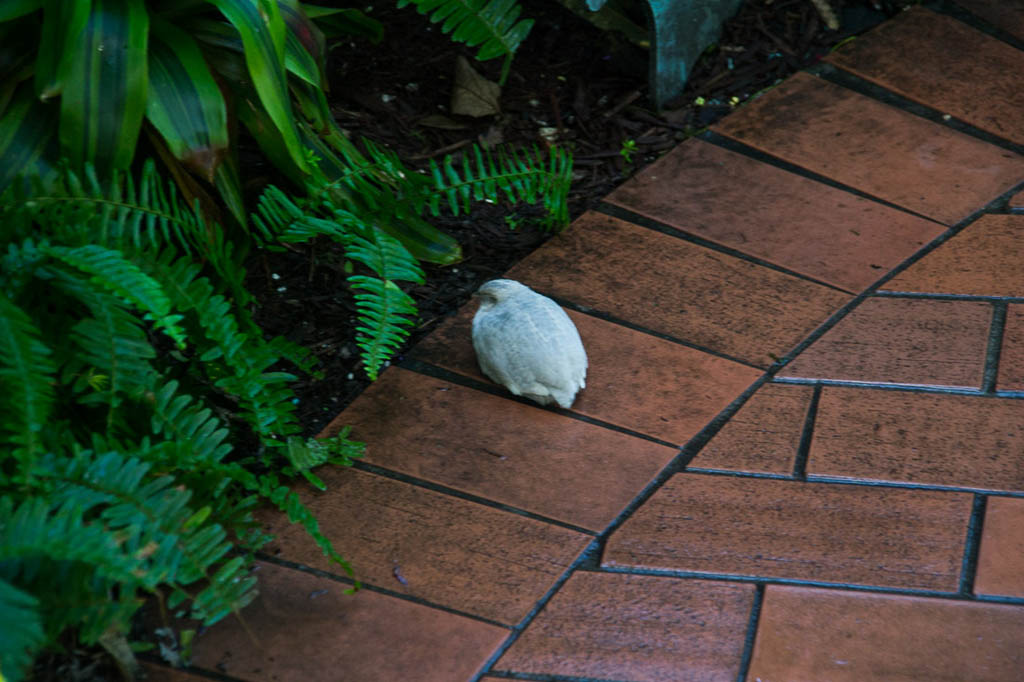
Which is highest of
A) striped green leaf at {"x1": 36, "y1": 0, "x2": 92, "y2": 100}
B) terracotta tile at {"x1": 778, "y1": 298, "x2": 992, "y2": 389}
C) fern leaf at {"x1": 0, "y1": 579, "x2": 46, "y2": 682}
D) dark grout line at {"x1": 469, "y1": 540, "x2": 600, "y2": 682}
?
striped green leaf at {"x1": 36, "y1": 0, "x2": 92, "y2": 100}

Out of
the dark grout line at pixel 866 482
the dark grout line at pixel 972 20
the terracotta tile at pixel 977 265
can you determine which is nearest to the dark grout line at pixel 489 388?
the dark grout line at pixel 866 482

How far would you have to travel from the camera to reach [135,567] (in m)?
1.29

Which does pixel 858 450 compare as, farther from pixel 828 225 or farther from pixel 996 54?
pixel 996 54

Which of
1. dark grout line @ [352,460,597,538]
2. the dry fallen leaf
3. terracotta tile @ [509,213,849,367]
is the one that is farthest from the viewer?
the dry fallen leaf

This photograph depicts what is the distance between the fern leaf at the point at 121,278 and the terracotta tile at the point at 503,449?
523 mm

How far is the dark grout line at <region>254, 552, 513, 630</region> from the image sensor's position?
5.32ft

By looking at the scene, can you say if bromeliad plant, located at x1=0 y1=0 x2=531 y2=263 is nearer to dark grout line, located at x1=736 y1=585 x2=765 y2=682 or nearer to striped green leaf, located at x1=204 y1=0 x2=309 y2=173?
striped green leaf, located at x1=204 y1=0 x2=309 y2=173

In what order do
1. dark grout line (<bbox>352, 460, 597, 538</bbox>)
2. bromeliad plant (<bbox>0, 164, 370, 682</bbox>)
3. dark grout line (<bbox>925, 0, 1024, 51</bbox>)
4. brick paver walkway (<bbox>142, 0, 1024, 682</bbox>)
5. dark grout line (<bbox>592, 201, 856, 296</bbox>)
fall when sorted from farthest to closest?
dark grout line (<bbox>925, 0, 1024, 51</bbox>), dark grout line (<bbox>592, 201, 856, 296</bbox>), dark grout line (<bbox>352, 460, 597, 538</bbox>), brick paver walkway (<bbox>142, 0, 1024, 682</bbox>), bromeliad plant (<bbox>0, 164, 370, 682</bbox>)

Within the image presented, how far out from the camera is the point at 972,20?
2904 millimetres

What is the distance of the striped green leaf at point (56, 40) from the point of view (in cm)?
185

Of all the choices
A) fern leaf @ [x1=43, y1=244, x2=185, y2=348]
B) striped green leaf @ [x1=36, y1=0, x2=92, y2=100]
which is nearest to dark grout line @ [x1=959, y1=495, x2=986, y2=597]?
fern leaf @ [x1=43, y1=244, x2=185, y2=348]

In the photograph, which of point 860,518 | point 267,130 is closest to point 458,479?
point 860,518

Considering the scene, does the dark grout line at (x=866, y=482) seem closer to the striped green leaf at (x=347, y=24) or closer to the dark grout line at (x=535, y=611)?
the dark grout line at (x=535, y=611)

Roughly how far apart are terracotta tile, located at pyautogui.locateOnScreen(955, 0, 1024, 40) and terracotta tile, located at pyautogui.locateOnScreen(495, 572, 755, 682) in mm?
2035
